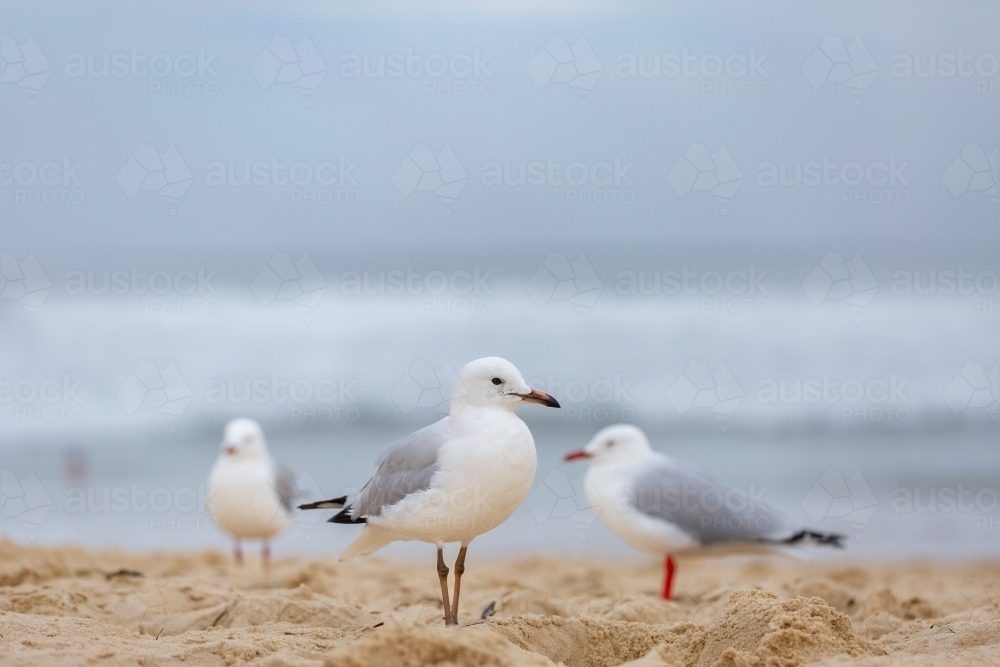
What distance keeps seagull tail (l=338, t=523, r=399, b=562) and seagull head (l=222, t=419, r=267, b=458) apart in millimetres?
2988

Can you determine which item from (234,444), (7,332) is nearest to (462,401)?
(234,444)

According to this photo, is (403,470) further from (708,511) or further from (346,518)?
(708,511)

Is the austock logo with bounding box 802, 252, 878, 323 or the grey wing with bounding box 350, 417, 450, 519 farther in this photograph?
the austock logo with bounding box 802, 252, 878, 323

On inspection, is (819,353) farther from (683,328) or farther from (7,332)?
(7,332)

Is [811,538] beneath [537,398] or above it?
beneath

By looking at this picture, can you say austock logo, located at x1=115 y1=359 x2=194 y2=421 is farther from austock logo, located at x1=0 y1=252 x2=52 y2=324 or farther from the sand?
the sand

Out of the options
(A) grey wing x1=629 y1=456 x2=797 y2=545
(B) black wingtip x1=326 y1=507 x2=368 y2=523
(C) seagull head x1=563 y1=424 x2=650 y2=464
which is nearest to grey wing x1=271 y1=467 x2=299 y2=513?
(C) seagull head x1=563 y1=424 x2=650 y2=464

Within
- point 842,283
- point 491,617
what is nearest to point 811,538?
point 491,617

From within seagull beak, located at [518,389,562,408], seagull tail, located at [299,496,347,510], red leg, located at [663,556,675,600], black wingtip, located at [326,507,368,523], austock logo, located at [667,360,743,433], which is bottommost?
red leg, located at [663,556,675,600]

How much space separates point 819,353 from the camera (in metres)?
13.3

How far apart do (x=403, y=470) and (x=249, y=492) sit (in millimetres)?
3285

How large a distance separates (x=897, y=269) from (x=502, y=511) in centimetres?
1650

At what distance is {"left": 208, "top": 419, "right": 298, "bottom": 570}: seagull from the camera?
6609 mm

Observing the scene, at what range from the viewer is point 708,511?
18.8 ft
